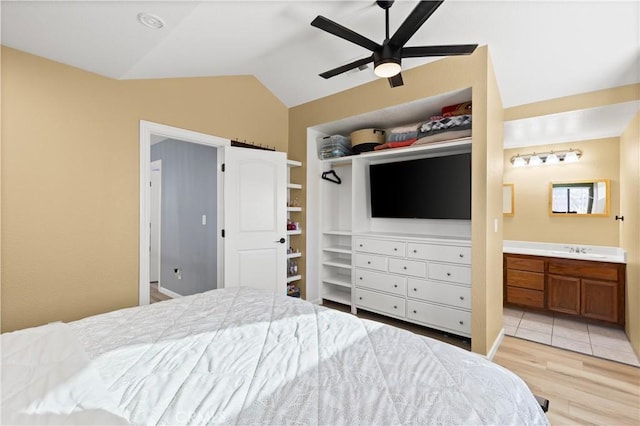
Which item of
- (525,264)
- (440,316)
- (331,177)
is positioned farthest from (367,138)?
(525,264)

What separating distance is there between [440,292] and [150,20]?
10.2ft

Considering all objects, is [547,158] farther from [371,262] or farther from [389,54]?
[389,54]

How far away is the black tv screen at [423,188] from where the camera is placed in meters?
2.78

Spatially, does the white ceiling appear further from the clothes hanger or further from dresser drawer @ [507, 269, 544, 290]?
dresser drawer @ [507, 269, 544, 290]

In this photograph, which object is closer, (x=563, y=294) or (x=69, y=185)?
(x=69, y=185)

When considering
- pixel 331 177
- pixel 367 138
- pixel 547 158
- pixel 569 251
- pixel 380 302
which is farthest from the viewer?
pixel 331 177

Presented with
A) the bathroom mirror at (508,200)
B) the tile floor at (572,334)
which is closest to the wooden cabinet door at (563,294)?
the tile floor at (572,334)

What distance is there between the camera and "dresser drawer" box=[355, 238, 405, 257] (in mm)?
3020

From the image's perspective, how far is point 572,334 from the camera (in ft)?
9.70

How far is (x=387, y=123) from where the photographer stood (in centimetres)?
343

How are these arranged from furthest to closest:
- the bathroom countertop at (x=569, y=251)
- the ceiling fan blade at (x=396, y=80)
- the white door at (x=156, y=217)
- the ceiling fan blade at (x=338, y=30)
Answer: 1. the white door at (x=156, y=217)
2. the bathroom countertop at (x=569, y=251)
3. the ceiling fan blade at (x=396, y=80)
4. the ceiling fan blade at (x=338, y=30)

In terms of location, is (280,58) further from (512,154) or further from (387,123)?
(512,154)

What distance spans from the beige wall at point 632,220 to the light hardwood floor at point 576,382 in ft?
1.67

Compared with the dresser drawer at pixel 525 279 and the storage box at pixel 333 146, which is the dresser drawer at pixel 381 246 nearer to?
the storage box at pixel 333 146
